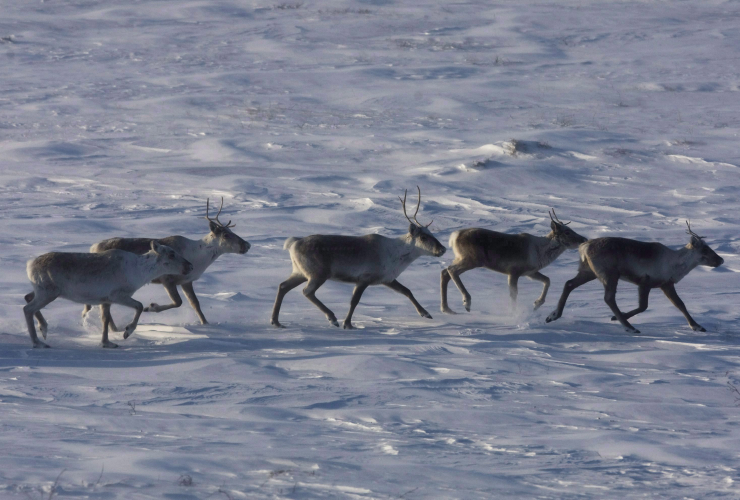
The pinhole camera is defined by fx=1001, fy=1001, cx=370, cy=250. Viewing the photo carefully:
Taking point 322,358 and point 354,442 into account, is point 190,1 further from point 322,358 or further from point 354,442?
point 354,442

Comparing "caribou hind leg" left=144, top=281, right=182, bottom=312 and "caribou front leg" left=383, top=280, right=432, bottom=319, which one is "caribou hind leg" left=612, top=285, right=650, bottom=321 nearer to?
"caribou front leg" left=383, top=280, right=432, bottom=319

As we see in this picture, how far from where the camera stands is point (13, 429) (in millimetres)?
6629

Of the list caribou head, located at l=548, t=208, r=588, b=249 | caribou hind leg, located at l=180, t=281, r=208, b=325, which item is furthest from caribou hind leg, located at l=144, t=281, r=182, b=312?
caribou head, located at l=548, t=208, r=588, b=249

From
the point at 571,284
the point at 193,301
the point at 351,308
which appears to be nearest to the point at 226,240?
the point at 193,301

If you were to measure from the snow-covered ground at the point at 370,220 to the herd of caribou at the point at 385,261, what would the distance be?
0.44 m

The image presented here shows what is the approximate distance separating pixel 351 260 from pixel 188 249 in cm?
186

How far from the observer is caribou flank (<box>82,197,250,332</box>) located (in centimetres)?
1116

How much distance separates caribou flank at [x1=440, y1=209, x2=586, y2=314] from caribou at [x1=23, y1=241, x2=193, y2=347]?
3768 millimetres

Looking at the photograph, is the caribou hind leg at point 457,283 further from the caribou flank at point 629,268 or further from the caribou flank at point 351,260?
the caribou flank at point 629,268

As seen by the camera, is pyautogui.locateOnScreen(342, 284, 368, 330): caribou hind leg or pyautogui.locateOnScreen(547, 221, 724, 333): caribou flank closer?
pyautogui.locateOnScreen(342, 284, 368, 330): caribou hind leg

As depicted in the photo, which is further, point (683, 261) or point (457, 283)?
point (457, 283)

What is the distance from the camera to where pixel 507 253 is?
12.0 metres

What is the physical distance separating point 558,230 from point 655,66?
1509 centimetres

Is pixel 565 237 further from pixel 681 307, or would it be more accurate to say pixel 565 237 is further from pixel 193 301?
pixel 193 301
